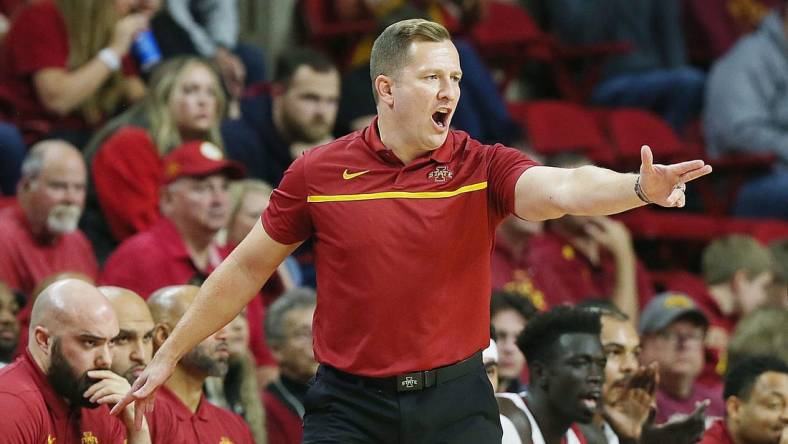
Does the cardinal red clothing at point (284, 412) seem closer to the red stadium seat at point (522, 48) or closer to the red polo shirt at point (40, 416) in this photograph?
the red polo shirt at point (40, 416)

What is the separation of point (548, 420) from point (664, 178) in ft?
7.36

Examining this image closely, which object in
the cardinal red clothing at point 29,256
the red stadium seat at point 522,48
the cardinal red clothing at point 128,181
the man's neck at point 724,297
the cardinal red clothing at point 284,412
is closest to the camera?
the cardinal red clothing at point 284,412

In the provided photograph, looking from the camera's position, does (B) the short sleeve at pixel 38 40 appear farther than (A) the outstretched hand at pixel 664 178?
Yes

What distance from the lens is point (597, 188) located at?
13.2 ft

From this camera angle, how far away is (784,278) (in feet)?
30.8

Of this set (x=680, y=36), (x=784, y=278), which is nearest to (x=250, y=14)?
(x=680, y=36)

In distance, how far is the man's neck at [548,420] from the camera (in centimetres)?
589

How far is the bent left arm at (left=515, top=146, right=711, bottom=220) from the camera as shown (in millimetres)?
3855

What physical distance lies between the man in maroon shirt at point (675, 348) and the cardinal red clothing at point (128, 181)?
272 cm

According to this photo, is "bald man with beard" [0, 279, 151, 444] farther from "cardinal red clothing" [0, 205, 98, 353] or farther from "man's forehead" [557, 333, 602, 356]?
"cardinal red clothing" [0, 205, 98, 353]

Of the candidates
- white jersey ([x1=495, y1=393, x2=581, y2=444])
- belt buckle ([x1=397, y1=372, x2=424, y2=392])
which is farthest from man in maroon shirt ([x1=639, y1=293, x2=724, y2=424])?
belt buckle ([x1=397, y1=372, x2=424, y2=392])

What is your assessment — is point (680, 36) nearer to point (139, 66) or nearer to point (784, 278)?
point (784, 278)

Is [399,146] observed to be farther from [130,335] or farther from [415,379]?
[130,335]

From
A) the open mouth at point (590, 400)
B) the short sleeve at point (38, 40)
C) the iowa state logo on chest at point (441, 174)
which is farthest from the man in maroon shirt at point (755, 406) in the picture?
the short sleeve at point (38, 40)
